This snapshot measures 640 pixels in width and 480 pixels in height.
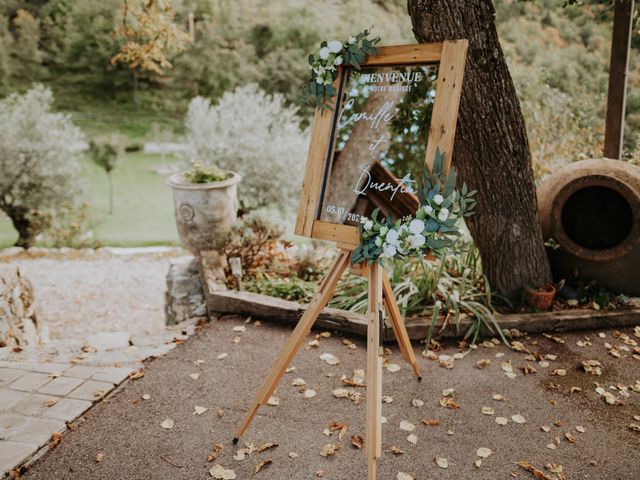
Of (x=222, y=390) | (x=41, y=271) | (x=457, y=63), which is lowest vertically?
(x=41, y=271)

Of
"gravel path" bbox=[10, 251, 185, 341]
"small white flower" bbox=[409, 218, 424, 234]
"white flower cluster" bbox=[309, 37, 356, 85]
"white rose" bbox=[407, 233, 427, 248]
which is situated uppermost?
"white flower cluster" bbox=[309, 37, 356, 85]

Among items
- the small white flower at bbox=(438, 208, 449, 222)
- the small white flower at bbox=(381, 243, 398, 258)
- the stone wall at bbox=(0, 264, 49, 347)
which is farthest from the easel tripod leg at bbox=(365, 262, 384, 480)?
the stone wall at bbox=(0, 264, 49, 347)

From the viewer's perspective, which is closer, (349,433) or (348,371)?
(349,433)

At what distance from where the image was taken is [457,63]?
233 cm

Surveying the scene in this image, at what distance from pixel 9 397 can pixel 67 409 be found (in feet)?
1.40

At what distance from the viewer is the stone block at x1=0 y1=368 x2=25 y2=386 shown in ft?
10.6

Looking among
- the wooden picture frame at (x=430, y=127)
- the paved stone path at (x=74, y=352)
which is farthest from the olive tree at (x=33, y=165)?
the wooden picture frame at (x=430, y=127)

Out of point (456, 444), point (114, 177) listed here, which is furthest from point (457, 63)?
point (114, 177)

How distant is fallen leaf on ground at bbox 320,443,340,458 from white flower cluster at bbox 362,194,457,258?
1122 mm

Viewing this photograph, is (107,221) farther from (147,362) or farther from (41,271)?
(147,362)

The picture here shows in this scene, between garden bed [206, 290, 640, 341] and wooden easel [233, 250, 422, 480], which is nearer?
wooden easel [233, 250, 422, 480]

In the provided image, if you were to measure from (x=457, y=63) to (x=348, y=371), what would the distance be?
2128mm

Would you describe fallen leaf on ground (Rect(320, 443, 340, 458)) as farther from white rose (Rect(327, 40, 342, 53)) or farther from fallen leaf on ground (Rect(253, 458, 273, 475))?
white rose (Rect(327, 40, 342, 53))

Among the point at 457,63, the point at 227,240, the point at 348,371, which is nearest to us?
the point at 457,63
